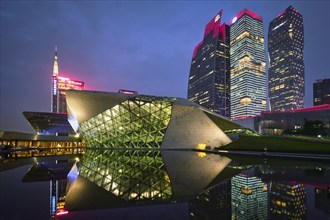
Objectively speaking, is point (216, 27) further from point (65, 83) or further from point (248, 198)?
point (248, 198)

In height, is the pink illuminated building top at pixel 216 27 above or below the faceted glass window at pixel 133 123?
above

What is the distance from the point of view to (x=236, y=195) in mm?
9555

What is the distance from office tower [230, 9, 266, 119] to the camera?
589 feet

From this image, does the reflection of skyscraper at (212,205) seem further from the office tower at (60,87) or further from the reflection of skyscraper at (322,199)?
the office tower at (60,87)

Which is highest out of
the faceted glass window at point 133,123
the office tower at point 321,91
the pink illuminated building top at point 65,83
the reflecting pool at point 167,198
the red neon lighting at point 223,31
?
the red neon lighting at point 223,31

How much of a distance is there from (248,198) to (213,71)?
158m

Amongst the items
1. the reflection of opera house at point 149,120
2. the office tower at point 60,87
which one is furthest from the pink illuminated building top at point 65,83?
the reflection of opera house at point 149,120

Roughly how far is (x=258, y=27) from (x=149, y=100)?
189 meters

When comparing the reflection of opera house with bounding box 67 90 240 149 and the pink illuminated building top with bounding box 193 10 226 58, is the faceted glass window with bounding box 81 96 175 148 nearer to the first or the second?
the reflection of opera house with bounding box 67 90 240 149

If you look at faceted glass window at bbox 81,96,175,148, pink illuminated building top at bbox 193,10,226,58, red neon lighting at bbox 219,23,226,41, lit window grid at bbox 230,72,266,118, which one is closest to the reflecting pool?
faceted glass window at bbox 81,96,175,148

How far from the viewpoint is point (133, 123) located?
4134cm

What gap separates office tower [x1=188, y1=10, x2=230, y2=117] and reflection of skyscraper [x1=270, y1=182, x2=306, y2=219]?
508 ft

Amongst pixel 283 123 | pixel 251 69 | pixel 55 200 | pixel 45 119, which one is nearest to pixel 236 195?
pixel 55 200

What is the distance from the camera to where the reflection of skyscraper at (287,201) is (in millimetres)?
7391
